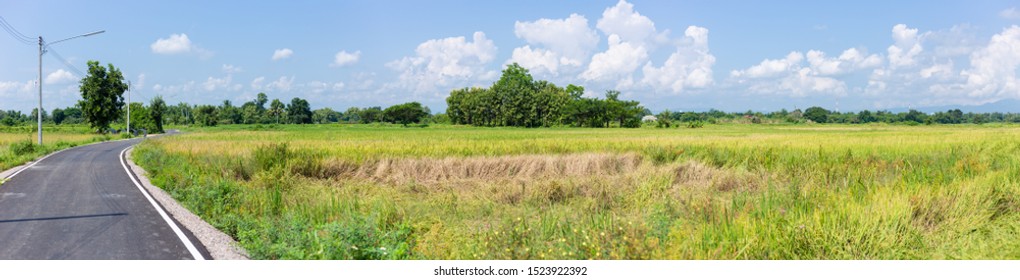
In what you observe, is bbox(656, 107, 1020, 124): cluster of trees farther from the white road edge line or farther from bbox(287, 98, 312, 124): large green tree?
the white road edge line

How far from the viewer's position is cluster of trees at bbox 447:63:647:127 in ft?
363

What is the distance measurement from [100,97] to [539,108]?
2749 inches

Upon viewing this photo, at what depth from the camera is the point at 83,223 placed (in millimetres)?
11406

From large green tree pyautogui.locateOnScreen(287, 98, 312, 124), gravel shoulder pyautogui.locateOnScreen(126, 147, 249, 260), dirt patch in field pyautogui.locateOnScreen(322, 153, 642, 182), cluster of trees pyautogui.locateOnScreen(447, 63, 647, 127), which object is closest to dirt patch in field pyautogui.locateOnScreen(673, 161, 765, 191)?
dirt patch in field pyautogui.locateOnScreen(322, 153, 642, 182)

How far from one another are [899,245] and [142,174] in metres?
23.4

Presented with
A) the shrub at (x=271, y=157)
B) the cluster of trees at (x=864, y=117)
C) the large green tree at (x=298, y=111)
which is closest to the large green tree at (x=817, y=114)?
the cluster of trees at (x=864, y=117)

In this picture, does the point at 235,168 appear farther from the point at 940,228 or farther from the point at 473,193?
the point at 940,228

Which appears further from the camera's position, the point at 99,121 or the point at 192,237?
the point at 99,121

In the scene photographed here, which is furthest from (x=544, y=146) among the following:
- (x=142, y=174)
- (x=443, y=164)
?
(x=142, y=174)

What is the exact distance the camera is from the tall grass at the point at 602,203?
8617 mm

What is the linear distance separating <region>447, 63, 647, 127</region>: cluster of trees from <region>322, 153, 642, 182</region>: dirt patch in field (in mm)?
86761

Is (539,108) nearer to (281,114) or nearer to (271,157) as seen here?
(281,114)

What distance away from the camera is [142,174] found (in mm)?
21953

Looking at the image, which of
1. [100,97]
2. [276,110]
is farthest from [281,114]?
[100,97]
